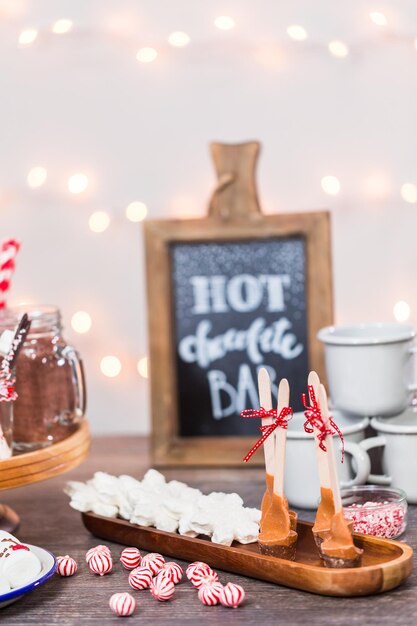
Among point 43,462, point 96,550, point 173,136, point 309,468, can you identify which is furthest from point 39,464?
point 173,136

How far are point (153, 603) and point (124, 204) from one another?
33.5 inches

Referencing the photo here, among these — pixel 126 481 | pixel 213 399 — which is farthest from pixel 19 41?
pixel 126 481

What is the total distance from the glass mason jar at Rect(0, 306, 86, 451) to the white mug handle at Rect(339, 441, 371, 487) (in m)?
0.36

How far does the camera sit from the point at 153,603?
2.92 feet

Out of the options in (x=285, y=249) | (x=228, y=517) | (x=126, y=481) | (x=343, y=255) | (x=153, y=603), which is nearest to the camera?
(x=153, y=603)

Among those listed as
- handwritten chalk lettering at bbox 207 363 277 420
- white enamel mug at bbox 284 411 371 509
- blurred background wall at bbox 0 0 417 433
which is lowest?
white enamel mug at bbox 284 411 371 509

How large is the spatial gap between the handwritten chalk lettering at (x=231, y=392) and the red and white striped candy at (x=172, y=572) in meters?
0.51

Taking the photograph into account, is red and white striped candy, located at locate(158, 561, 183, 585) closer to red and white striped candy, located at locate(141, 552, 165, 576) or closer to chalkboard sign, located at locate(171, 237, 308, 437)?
red and white striped candy, located at locate(141, 552, 165, 576)

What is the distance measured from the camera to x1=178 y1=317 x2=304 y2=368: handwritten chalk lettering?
142cm

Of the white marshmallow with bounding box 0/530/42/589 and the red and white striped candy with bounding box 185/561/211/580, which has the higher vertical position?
the white marshmallow with bounding box 0/530/42/589

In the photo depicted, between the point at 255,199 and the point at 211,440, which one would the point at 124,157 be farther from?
the point at 211,440

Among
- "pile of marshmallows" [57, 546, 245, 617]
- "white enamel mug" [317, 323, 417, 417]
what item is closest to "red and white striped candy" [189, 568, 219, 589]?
"pile of marshmallows" [57, 546, 245, 617]

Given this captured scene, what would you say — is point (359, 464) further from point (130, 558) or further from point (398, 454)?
point (130, 558)

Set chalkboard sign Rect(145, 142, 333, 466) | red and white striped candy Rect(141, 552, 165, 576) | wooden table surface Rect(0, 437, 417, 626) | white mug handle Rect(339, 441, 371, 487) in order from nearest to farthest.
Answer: wooden table surface Rect(0, 437, 417, 626) < red and white striped candy Rect(141, 552, 165, 576) < white mug handle Rect(339, 441, 371, 487) < chalkboard sign Rect(145, 142, 333, 466)
